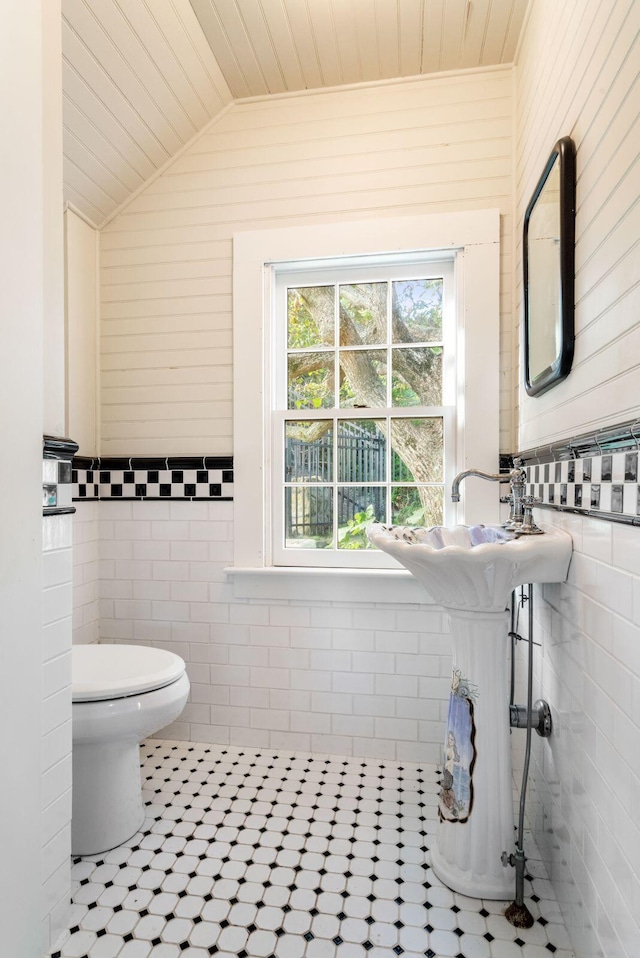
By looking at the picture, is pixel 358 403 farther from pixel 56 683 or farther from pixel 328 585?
pixel 56 683

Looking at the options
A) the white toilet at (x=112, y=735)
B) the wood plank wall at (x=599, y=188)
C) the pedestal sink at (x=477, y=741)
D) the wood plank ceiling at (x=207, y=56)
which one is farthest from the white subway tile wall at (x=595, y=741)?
the wood plank ceiling at (x=207, y=56)

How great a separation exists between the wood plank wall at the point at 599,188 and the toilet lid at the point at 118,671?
1.36m

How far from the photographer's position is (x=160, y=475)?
2.26 m

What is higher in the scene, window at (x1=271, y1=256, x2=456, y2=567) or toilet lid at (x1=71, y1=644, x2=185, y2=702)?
window at (x1=271, y1=256, x2=456, y2=567)

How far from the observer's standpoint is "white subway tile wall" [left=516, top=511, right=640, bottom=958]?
0.89 metres

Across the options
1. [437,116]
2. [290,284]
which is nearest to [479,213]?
[437,116]

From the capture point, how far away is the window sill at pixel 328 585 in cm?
204

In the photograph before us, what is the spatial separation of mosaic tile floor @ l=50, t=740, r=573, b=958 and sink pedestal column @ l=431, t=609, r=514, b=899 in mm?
72

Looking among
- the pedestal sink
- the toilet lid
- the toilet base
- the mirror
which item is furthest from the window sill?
the mirror

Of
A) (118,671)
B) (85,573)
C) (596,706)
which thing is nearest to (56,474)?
(118,671)

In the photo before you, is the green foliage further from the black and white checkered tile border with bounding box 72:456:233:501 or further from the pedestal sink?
the pedestal sink

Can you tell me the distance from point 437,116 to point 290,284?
2.78ft

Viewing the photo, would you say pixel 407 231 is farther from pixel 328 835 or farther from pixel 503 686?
pixel 328 835

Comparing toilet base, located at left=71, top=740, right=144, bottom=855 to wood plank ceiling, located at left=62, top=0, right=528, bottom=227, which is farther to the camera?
wood plank ceiling, located at left=62, top=0, right=528, bottom=227
